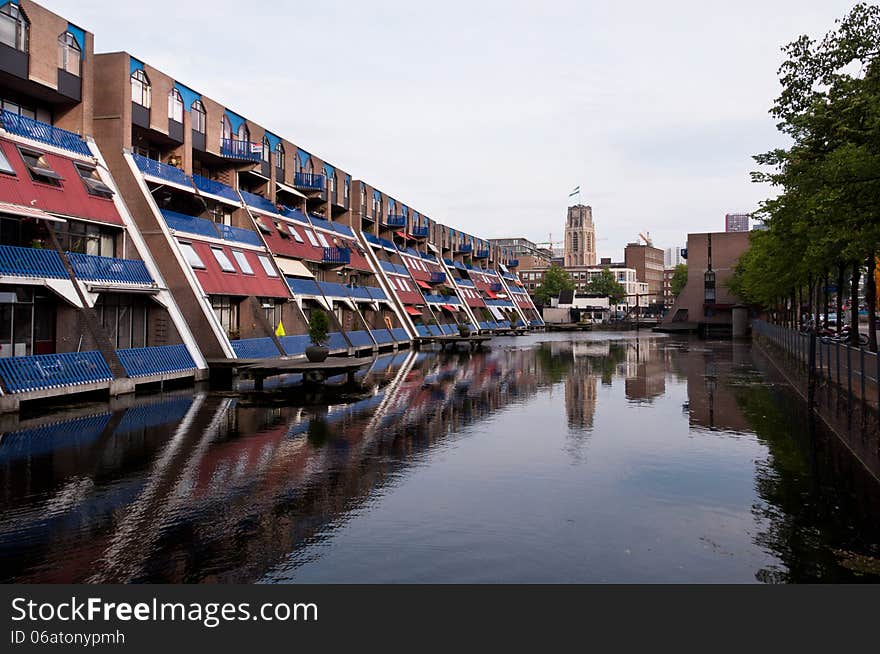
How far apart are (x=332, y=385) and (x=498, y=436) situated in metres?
12.5

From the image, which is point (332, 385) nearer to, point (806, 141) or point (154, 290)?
point (154, 290)

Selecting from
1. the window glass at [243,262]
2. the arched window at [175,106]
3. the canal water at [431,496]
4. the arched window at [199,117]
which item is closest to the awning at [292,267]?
the window glass at [243,262]

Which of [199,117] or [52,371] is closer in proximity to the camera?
Result: [52,371]

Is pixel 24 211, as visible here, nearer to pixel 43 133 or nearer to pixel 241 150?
pixel 43 133

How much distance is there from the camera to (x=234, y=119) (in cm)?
4053

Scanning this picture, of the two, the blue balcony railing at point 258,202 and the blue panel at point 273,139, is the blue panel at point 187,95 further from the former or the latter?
the blue panel at point 273,139

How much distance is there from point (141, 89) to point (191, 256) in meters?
8.72

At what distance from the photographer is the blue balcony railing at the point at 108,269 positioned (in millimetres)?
23250

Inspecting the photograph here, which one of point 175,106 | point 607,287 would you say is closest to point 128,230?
point 175,106

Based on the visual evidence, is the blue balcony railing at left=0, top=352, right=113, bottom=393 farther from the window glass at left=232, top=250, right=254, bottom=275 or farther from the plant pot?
the window glass at left=232, top=250, right=254, bottom=275

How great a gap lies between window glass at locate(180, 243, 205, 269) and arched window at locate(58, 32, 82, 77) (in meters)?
8.24

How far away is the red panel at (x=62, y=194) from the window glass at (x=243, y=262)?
7915 millimetres
